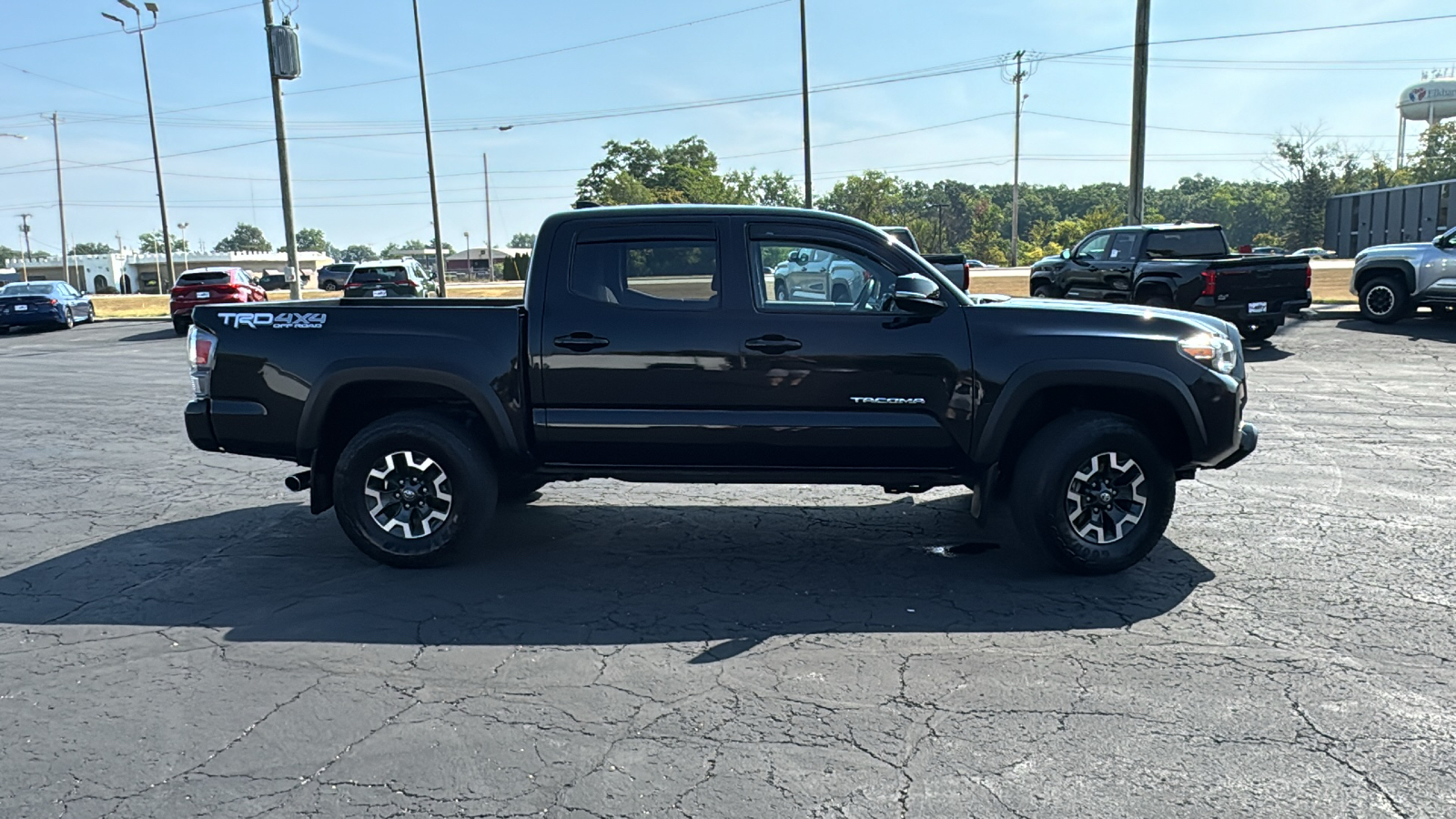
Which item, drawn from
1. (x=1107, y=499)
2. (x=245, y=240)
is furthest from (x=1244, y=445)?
(x=245, y=240)

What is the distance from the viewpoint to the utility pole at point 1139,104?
781 inches

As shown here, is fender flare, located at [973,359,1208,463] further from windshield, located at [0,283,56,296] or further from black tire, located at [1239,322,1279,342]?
windshield, located at [0,283,56,296]

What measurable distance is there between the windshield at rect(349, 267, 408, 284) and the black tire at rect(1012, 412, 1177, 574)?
26926 millimetres

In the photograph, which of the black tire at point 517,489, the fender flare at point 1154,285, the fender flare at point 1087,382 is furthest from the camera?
the fender flare at point 1154,285

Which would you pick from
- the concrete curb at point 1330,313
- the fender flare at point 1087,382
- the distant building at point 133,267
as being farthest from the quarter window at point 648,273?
the distant building at point 133,267

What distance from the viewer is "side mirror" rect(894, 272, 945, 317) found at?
16.1 ft

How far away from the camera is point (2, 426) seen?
34.8ft

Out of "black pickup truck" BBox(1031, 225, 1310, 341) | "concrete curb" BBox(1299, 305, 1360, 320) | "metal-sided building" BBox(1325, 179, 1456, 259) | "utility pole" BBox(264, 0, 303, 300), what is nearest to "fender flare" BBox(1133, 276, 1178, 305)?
"black pickup truck" BBox(1031, 225, 1310, 341)

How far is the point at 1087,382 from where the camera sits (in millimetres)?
5102

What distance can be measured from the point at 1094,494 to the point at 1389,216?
61734 mm

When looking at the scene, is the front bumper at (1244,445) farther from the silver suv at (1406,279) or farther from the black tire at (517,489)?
the silver suv at (1406,279)

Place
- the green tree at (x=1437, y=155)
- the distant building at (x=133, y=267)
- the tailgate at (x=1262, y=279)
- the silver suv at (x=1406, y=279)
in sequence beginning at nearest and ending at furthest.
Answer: the tailgate at (x=1262, y=279) → the silver suv at (x=1406, y=279) → the green tree at (x=1437, y=155) → the distant building at (x=133, y=267)

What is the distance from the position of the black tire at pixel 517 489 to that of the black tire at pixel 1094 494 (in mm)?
3093

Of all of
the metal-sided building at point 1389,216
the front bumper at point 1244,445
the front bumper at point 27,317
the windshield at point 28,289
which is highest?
the metal-sided building at point 1389,216
